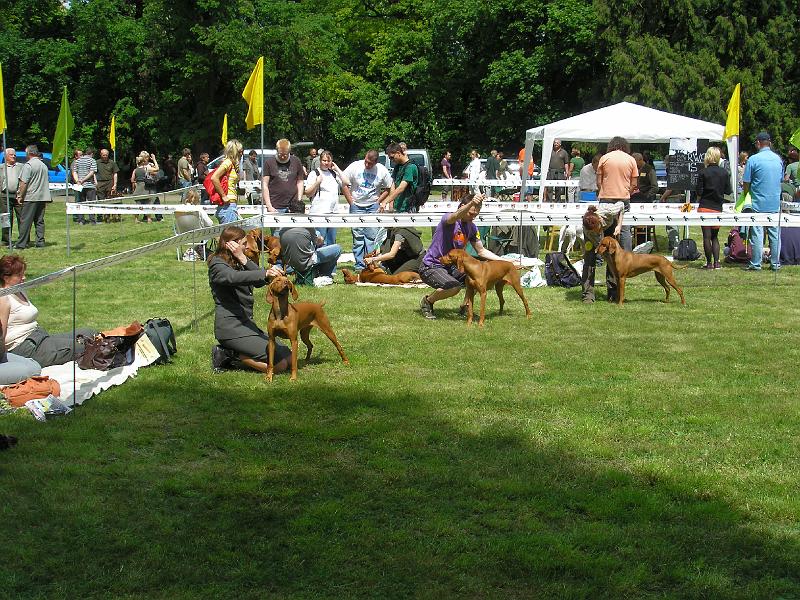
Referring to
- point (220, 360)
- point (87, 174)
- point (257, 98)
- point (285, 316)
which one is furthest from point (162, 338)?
point (87, 174)

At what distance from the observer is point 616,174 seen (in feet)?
40.4

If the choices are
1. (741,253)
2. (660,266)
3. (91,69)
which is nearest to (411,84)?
(91,69)

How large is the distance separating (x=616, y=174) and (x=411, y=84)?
32.0m

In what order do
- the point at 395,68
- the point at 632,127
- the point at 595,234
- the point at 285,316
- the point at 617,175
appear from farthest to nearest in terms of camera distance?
1. the point at 395,68
2. the point at 632,127
3. the point at 617,175
4. the point at 595,234
5. the point at 285,316

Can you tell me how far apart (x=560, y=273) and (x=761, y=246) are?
10.9ft

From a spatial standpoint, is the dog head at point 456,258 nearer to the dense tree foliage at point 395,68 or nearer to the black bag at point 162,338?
the black bag at point 162,338

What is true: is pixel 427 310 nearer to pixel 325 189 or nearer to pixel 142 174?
pixel 325 189

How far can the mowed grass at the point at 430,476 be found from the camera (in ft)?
13.9

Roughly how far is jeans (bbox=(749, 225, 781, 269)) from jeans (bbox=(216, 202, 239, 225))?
23.0 ft

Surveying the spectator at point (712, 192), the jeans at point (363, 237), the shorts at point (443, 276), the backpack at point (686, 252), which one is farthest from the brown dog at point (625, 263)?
the backpack at point (686, 252)

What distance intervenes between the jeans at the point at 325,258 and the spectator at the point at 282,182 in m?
0.78

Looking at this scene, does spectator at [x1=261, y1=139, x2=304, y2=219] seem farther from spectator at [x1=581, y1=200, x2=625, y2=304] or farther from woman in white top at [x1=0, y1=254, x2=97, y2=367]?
woman in white top at [x1=0, y1=254, x2=97, y2=367]

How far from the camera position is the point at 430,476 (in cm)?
535

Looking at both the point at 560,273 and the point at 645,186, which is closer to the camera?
→ the point at 560,273
